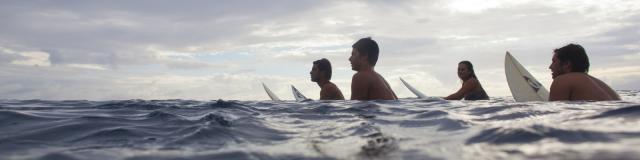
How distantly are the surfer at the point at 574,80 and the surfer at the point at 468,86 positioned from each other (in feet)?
13.1

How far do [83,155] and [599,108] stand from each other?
5644 millimetres

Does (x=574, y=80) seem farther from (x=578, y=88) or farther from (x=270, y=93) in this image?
(x=270, y=93)

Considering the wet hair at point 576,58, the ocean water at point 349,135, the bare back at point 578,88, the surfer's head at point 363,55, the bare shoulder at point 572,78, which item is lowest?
the ocean water at point 349,135

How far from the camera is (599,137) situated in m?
4.06

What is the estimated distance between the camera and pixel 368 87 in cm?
906

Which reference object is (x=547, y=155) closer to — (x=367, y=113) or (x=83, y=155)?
(x=83, y=155)

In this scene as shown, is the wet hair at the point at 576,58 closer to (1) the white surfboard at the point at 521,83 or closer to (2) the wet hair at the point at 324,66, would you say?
(1) the white surfboard at the point at 521,83

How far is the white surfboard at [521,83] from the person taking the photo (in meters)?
11.5

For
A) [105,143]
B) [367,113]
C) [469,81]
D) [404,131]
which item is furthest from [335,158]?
[469,81]

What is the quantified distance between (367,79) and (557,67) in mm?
2963

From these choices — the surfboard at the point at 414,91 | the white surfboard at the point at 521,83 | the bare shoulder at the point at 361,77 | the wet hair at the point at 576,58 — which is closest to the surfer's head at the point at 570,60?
the wet hair at the point at 576,58

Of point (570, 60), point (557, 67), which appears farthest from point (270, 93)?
point (570, 60)

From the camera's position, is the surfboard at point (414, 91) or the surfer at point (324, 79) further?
the surfboard at point (414, 91)

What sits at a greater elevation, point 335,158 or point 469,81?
point 469,81
